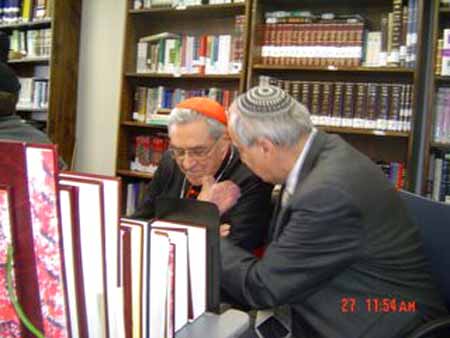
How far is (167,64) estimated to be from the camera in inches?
134

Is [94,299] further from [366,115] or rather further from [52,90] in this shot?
[52,90]

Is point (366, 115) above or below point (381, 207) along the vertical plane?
above

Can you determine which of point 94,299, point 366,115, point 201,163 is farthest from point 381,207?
point 366,115

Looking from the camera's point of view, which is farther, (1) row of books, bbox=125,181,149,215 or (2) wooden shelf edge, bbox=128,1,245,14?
(1) row of books, bbox=125,181,149,215

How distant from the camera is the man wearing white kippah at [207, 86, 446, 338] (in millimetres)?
1113

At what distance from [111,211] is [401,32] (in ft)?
8.21

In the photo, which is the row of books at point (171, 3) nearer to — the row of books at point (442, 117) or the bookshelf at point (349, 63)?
the bookshelf at point (349, 63)

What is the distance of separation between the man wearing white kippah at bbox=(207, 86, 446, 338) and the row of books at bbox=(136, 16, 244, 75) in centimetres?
185

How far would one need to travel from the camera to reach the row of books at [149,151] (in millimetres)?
3422

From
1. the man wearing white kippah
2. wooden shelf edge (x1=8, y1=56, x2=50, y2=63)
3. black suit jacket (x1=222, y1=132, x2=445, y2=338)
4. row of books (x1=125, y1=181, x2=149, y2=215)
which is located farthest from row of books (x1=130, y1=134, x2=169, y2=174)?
black suit jacket (x1=222, y1=132, x2=445, y2=338)

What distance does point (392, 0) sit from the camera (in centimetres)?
281

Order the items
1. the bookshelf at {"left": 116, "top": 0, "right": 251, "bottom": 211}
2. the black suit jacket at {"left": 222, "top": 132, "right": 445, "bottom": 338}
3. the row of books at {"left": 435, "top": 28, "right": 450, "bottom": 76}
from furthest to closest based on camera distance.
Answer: the bookshelf at {"left": 116, "top": 0, "right": 251, "bottom": 211} → the row of books at {"left": 435, "top": 28, "right": 450, "bottom": 76} → the black suit jacket at {"left": 222, "top": 132, "right": 445, "bottom": 338}

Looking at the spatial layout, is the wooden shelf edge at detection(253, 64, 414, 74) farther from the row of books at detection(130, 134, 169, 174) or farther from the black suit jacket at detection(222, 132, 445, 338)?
the black suit jacket at detection(222, 132, 445, 338)

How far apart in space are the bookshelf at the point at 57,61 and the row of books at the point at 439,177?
259 centimetres
